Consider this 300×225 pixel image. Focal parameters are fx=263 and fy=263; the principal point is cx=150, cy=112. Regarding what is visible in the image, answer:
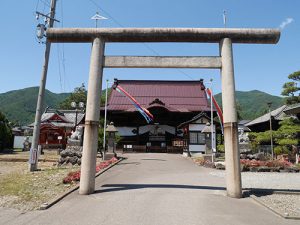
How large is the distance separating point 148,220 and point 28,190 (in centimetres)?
571

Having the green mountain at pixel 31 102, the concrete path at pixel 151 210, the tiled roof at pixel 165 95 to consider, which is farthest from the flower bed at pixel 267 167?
the green mountain at pixel 31 102

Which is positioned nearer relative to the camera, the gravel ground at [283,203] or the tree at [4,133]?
the gravel ground at [283,203]

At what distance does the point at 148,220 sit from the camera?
6152mm

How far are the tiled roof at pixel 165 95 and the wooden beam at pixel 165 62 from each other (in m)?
23.5

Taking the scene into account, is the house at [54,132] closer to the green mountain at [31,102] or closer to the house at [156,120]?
the house at [156,120]

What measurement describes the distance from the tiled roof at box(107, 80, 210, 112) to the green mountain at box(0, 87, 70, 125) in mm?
77434

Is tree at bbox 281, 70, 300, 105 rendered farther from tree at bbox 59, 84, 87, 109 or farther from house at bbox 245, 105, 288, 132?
tree at bbox 59, 84, 87, 109

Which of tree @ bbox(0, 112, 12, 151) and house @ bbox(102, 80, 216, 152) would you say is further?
tree @ bbox(0, 112, 12, 151)

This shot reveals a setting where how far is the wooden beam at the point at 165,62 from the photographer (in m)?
9.38

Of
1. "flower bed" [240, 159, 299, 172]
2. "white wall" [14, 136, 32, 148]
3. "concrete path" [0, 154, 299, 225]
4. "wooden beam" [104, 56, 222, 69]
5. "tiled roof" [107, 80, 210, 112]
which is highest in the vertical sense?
"tiled roof" [107, 80, 210, 112]

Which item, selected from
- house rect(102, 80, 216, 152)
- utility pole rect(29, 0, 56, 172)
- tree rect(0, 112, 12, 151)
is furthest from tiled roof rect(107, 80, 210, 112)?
utility pole rect(29, 0, 56, 172)

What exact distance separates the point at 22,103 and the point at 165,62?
428ft

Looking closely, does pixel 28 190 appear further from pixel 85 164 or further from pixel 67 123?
pixel 67 123

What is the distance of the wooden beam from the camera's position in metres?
9.38
